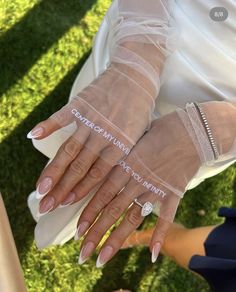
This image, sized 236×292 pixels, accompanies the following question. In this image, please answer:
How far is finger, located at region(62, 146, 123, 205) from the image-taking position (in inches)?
35.6

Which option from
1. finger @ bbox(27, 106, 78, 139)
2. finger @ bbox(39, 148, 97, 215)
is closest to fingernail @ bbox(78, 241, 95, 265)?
finger @ bbox(39, 148, 97, 215)

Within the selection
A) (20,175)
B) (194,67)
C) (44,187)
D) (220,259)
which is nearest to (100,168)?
(44,187)

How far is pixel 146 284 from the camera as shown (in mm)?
1836

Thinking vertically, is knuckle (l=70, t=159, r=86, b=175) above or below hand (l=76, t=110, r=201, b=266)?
above

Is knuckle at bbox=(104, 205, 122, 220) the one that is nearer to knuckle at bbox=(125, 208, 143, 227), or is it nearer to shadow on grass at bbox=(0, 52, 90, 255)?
knuckle at bbox=(125, 208, 143, 227)

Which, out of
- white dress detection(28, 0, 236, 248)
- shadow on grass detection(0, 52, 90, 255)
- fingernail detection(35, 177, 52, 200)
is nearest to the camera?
fingernail detection(35, 177, 52, 200)

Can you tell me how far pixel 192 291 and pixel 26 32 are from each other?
118 cm

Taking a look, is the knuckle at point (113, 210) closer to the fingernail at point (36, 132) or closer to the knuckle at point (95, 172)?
the knuckle at point (95, 172)

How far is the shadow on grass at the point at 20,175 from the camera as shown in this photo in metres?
1.65

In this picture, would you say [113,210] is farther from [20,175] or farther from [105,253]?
[20,175]

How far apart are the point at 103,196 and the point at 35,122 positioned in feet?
2.83

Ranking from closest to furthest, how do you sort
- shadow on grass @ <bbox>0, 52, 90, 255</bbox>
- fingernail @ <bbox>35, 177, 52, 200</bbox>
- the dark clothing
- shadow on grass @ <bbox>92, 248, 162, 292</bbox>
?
fingernail @ <bbox>35, 177, 52, 200</bbox> < the dark clothing < shadow on grass @ <bbox>0, 52, 90, 255</bbox> < shadow on grass @ <bbox>92, 248, 162, 292</bbox>

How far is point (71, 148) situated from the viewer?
0.89m

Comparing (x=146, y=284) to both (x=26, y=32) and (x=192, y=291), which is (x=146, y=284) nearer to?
(x=192, y=291)
